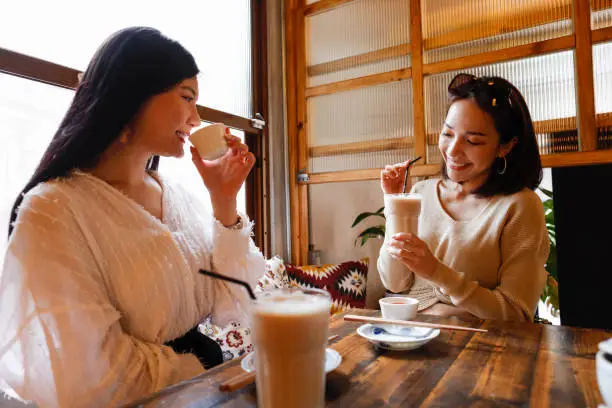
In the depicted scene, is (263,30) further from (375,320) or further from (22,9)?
(375,320)

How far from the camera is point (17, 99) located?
161 cm

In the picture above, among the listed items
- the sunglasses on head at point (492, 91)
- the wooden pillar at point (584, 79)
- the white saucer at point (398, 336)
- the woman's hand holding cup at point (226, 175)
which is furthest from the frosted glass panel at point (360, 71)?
the white saucer at point (398, 336)

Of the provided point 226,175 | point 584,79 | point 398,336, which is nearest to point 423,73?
point 584,79

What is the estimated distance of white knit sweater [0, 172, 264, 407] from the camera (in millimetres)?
896

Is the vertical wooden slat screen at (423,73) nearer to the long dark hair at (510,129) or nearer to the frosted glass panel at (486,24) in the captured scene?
the frosted glass panel at (486,24)

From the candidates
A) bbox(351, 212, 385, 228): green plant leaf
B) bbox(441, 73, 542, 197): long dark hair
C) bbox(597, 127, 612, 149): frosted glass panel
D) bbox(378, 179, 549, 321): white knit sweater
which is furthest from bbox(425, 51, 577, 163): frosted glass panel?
bbox(351, 212, 385, 228): green plant leaf

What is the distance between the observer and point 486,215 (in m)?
1.56

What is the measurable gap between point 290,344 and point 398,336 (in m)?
0.50

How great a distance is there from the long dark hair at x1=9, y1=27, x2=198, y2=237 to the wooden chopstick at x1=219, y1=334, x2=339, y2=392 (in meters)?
0.76

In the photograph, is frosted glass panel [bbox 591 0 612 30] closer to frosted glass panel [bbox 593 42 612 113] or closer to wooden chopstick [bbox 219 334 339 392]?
frosted glass panel [bbox 593 42 612 113]

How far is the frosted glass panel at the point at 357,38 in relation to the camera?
8.98 feet

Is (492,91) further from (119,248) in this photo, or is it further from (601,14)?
(119,248)

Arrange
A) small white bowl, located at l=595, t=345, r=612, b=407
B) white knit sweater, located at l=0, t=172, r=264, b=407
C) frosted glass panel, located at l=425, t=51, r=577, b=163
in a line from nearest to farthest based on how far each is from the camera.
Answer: small white bowl, located at l=595, t=345, r=612, b=407 < white knit sweater, located at l=0, t=172, r=264, b=407 < frosted glass panel, located at l=425, t=51, r=577, b=163

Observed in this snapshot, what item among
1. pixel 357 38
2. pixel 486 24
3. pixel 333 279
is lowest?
pixel 333 279
